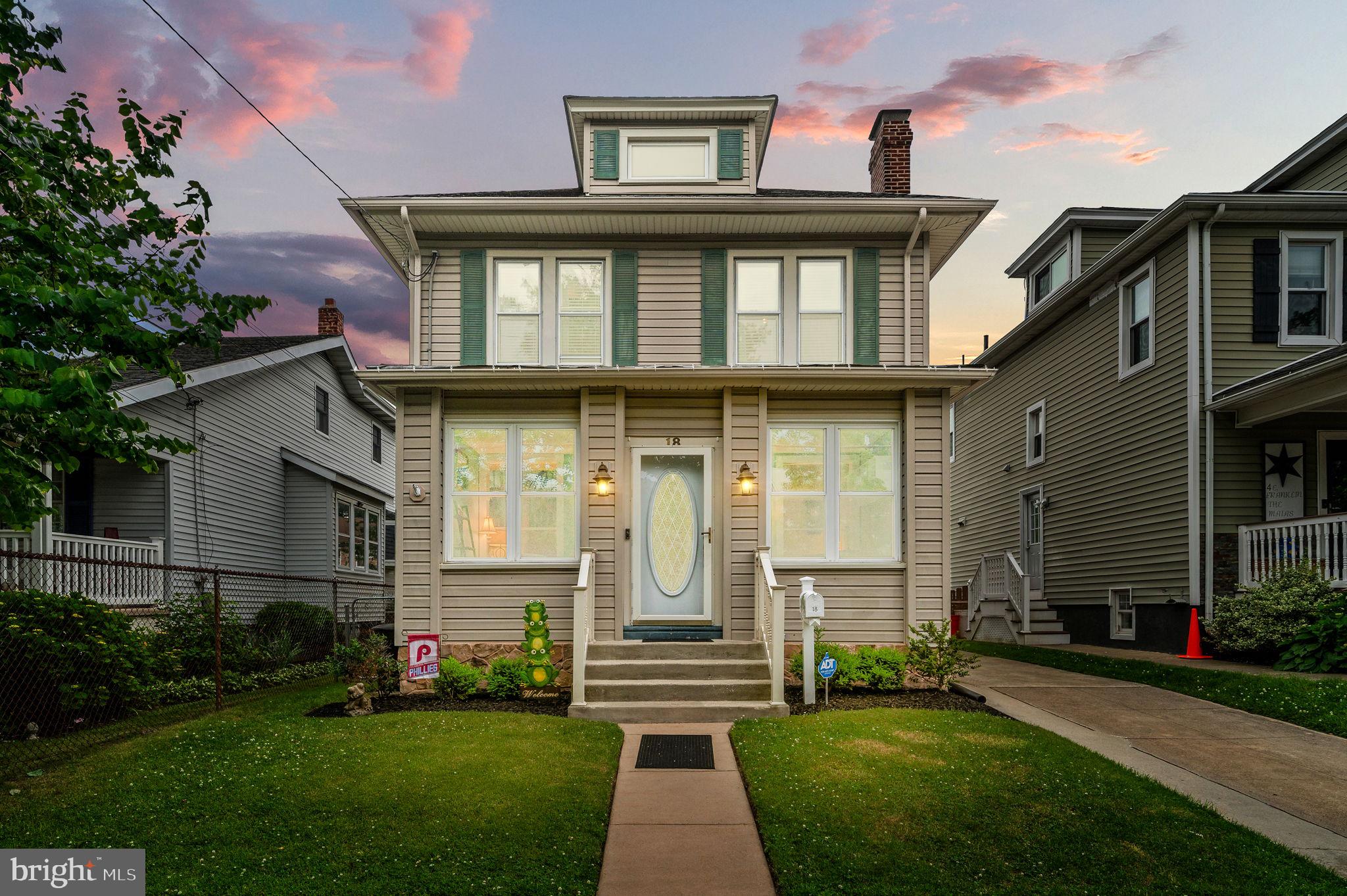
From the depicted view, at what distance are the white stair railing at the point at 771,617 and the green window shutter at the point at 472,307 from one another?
4.24 meters

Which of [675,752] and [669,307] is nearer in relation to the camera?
[675,752]

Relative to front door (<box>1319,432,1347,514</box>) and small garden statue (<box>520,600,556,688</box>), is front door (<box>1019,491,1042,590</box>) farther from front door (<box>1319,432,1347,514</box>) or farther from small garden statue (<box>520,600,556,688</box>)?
small garden statue (<box>520,600,556,688</box>)

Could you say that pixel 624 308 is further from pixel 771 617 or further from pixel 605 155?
pixel 771 617

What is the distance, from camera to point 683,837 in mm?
5176

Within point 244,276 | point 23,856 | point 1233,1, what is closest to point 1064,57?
point 1233,1

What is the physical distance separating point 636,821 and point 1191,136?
16.6 metres

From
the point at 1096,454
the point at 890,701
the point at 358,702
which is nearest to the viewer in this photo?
the point at 358,702

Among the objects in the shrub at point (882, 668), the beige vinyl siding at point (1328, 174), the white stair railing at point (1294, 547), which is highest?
the beige vinyl siding at point (1328, 174)

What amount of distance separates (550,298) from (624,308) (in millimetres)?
948

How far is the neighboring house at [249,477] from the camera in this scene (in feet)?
43.9

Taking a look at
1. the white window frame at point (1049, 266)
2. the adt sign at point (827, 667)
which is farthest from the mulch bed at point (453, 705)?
the white window frame at point (1049, 266)

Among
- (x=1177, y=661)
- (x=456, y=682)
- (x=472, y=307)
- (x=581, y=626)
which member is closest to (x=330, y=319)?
(x=472, y=307)

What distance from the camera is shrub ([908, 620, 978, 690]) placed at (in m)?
9.41

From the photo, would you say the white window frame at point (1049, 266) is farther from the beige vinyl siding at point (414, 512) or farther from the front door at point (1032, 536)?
the beige vinyl siding at point (414, 512)
